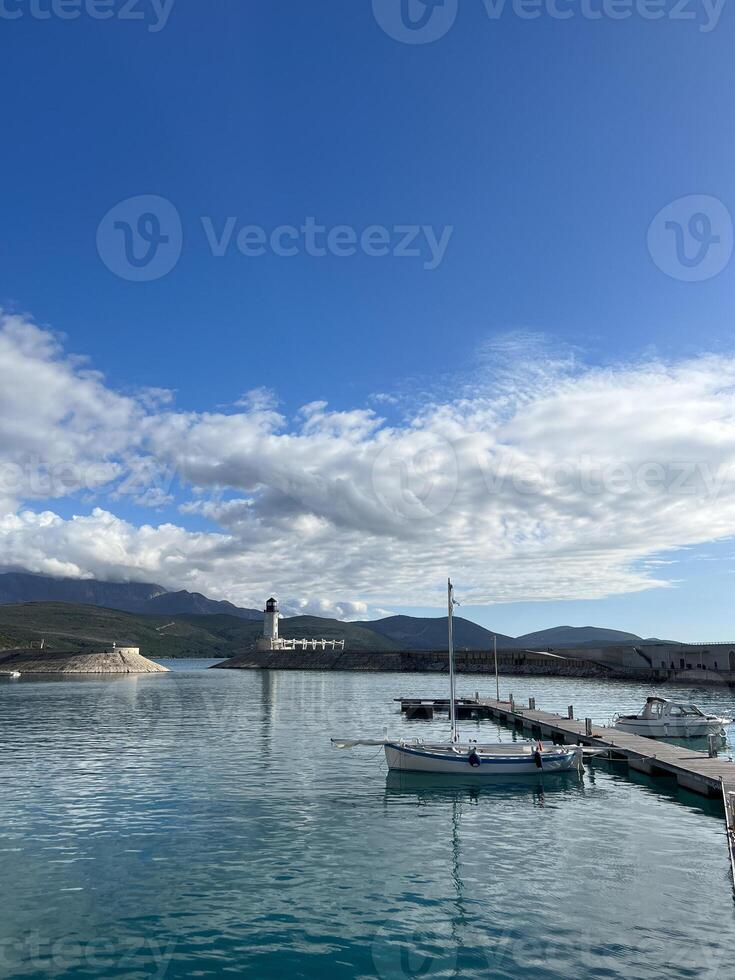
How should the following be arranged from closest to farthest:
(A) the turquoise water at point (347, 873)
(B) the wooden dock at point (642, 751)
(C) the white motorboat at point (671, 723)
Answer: (A) the turquoise water at point (347, 873) < (B) the wooden dock at point (642, 751) < (C) the white motorboat at point (671, 723)

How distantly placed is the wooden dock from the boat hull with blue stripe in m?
4.99

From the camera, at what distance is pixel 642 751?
5231 cm

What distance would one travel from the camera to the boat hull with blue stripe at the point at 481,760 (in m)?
48.5

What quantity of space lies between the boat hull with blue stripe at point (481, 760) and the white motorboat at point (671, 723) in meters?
23.6

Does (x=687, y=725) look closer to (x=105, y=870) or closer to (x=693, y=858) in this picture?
(x=693, y=858)

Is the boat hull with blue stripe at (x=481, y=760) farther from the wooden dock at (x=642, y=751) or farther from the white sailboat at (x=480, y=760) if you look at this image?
the wooden dock at (x=642, y=751)

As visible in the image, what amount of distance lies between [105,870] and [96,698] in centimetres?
10552

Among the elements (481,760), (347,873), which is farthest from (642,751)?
(347,873)

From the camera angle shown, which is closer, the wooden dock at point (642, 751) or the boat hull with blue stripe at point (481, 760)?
the wooden dock at point (642, 751)

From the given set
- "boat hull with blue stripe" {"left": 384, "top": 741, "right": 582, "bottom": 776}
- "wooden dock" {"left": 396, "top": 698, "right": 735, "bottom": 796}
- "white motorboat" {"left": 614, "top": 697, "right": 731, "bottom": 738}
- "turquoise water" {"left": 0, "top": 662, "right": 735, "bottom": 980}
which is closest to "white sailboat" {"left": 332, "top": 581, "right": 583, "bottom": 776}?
"boat hull with blue stripe" {"left": 384, "top": 741, "right": 582, "bottom": 776}

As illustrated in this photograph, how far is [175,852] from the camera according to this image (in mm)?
31094

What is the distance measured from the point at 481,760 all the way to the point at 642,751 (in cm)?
1326

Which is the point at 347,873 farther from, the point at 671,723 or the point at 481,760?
the point at 671,723

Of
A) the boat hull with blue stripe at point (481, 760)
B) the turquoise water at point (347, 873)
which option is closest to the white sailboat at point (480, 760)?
the boat hull with blue stripe at point (481, 760)
